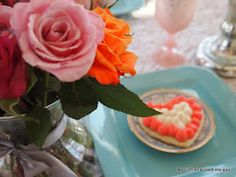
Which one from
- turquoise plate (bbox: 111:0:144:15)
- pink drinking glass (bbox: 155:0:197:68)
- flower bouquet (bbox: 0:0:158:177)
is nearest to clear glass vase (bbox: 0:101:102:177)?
flower bouquet (bbox: 0:0:158:177)

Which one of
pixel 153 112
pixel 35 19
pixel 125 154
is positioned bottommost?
pixel 125 154

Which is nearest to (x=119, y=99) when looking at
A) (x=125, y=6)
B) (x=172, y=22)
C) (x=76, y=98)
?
(x=76, y=98)

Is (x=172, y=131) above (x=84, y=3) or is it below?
below

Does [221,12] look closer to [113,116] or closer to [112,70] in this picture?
[113,116]

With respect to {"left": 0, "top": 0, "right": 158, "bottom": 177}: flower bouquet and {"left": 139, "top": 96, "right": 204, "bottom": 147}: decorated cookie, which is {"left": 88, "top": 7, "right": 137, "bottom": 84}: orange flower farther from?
{"left": 139, "top": 96, "right": 204, "bottom": 147}: decorated cookie

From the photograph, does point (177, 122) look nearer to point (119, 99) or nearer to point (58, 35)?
point (119, 99)

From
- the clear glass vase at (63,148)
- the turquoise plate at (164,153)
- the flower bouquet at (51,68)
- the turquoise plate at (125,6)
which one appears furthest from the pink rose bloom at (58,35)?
the turquoise plate at (125,6)

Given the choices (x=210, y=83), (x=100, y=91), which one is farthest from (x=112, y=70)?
(x=210, y=83)

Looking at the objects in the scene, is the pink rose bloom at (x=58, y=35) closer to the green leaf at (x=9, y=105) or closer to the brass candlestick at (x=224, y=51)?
the green leaf at (x=9, y=105)
